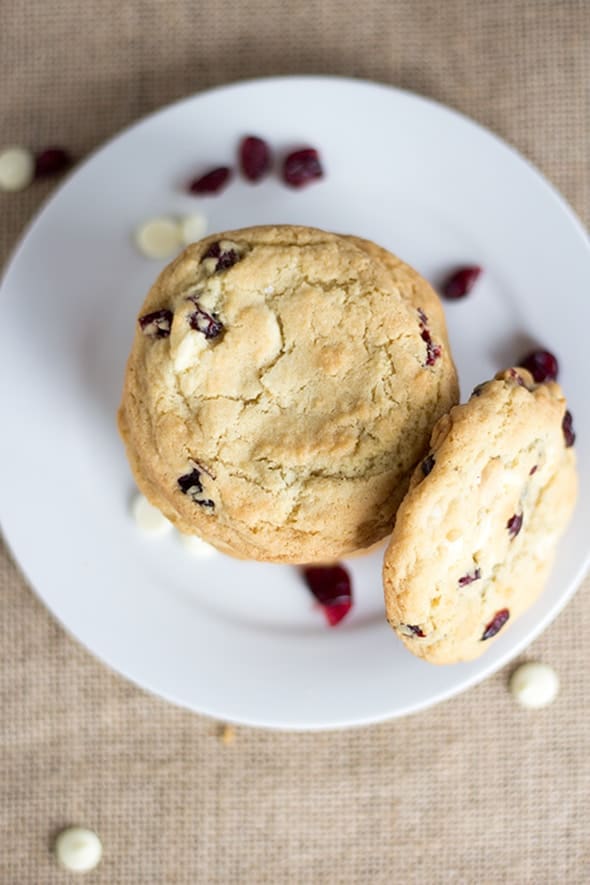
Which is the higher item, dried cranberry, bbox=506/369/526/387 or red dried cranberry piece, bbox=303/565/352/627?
dried cranberry, bbox=506/369/526/387

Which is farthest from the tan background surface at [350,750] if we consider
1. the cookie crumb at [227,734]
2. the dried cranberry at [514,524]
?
the dried cranberry at [514,524]

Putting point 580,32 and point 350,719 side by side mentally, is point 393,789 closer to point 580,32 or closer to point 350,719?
point 350,719

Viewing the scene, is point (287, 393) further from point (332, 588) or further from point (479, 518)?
point (332, 588)

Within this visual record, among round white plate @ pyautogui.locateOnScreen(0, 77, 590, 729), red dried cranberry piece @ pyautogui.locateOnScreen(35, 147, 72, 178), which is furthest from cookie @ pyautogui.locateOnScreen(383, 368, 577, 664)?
red dried cranberry piece @ pyautogui.locateOnScreen(35, 147, 72, 178)

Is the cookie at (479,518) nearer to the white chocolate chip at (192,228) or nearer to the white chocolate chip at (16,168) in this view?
the white chocolate chip at (192,228)

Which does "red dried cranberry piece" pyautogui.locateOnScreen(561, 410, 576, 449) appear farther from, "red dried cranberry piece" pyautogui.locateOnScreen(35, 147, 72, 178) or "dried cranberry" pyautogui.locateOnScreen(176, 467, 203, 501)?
"red dried cranberry piece" pyautogui.locateOnScreen(35, 147, 72, 178)
